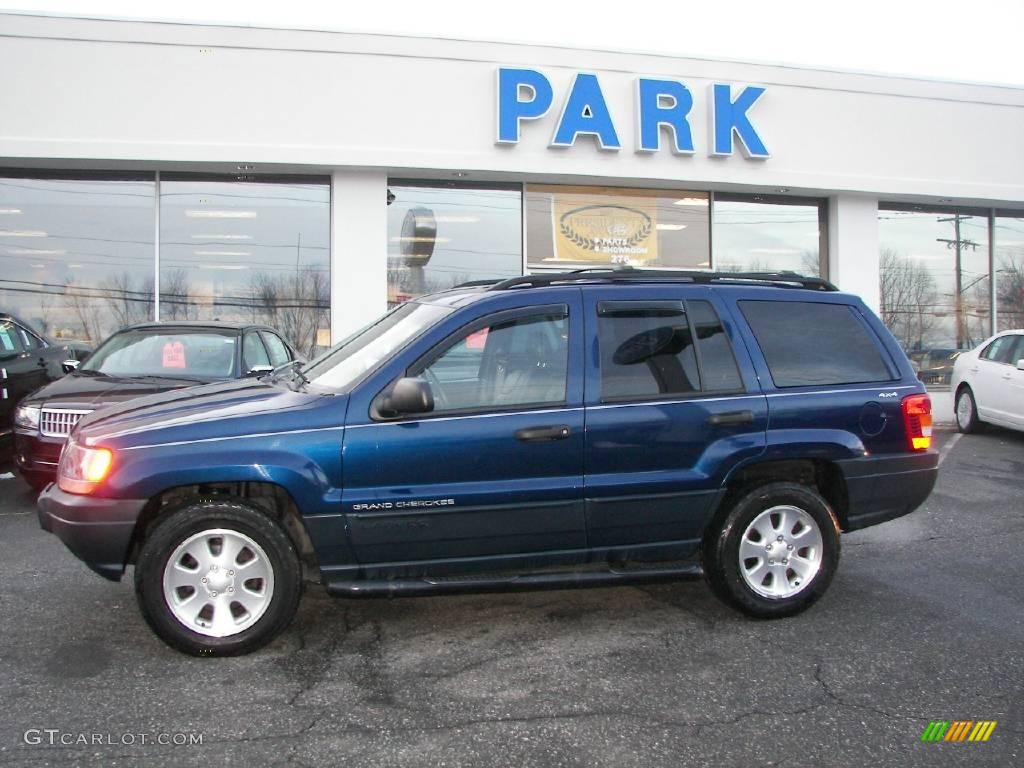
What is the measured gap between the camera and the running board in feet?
13.9

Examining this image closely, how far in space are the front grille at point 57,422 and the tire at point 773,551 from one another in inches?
195

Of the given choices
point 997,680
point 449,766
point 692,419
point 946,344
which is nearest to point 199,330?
point 692,419

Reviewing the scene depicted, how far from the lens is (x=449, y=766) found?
3258mm

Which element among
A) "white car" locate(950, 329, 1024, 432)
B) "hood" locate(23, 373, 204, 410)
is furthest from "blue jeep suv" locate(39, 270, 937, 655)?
"white car" locate(950, 329, 1024, 432)

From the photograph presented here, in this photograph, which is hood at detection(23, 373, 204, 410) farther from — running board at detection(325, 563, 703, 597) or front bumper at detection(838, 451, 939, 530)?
front bumper at detection(838, 451, 939, 530)

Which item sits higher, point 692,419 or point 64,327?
point 64,327

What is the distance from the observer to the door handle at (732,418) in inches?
184

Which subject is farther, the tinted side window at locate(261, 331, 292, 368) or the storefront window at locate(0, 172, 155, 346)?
the storefront window at locate(0, 172, 155, 346)

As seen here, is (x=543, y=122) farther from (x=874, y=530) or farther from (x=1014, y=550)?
(x=1014, y=550)

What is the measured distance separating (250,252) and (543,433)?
893cm

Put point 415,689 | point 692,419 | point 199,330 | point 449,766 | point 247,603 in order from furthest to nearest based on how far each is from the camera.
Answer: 1. point 199,330
2. point 692,419
3. point 247,603
4. point 415,689
5. point 449,766

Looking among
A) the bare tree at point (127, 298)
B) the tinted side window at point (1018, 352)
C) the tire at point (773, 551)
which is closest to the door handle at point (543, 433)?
the tire at point (773, 551)

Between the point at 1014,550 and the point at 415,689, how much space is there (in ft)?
15.3

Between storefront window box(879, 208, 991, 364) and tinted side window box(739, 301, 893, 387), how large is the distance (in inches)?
403
